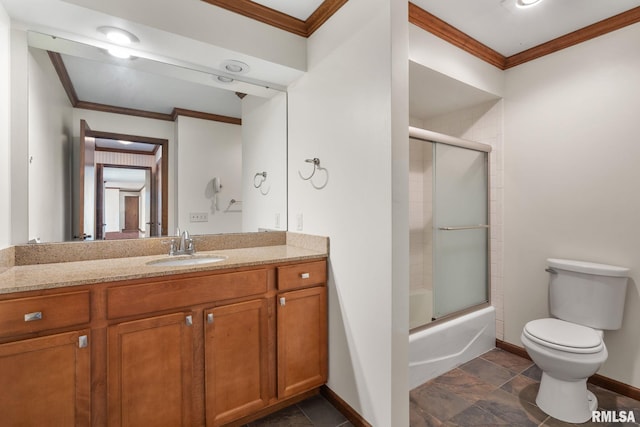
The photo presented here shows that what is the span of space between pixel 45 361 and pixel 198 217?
41.9 inches

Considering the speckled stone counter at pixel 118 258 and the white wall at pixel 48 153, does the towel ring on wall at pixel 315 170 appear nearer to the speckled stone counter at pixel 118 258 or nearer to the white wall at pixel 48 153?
the speckled stone counter at pixel 118 258

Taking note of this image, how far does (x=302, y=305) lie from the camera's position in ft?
5.84

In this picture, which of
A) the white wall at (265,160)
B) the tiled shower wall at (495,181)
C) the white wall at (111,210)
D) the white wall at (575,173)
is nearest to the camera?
the white wall at (111,210)

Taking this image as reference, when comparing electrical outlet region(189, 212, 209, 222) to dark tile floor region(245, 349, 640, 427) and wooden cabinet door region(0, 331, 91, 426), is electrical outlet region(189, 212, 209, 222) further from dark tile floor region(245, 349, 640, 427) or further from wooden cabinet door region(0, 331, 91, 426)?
dark tile floor region(245, 349, 640, 427)

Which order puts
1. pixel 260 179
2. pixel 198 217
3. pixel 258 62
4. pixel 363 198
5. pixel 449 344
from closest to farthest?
pixel 363 198 → pixel 258 62 → pixel 198 217 → pixel 449 344 → pixel 260 179

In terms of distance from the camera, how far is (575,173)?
2115mm

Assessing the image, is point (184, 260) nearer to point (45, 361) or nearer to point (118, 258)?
point (118, 258)

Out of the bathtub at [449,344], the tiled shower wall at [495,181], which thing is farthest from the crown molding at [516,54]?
the bathtub at [449,344]

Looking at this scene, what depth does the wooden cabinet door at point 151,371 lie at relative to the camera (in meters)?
1.28

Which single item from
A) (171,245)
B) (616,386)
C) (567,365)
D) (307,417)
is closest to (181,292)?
(171,245)

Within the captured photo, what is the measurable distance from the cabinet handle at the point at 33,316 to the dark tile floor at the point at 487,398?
182 centimetres

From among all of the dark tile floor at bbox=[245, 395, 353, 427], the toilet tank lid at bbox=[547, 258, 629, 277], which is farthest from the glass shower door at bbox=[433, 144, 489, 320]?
the dark tile floor at bbox=[245, 395, 353, 427]

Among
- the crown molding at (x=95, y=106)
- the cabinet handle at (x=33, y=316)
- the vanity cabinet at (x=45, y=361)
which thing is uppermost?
the crown molding at (x=95, y=106)

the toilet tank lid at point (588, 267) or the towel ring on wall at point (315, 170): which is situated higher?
the towel ring on wall at point (315, 170)
